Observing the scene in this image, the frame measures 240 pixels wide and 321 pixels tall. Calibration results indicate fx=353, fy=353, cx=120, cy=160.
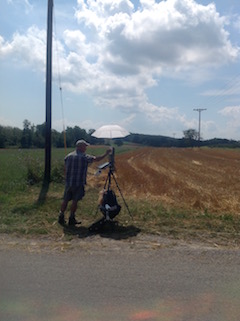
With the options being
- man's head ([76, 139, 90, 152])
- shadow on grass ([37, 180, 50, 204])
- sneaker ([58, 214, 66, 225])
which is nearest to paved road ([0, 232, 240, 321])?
sneaker ([58, 214, 66, 225])

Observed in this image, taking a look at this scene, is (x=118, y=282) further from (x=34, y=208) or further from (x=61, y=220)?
(x=34, y=208)

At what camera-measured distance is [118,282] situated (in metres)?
4.28

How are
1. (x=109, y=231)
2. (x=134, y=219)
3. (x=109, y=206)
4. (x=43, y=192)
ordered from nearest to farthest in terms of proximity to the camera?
1. (x=109, y=231)
2. (x=109, y=206)
3. (x=134, y=219)
4. (x=43, y=192)

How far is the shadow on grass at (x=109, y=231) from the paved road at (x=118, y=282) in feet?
1.48

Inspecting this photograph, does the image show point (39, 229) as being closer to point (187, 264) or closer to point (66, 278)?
point (66, 278)

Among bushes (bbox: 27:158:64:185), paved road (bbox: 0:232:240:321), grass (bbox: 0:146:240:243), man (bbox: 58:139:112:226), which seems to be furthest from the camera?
bushes (bbox: 27:158:64:185)

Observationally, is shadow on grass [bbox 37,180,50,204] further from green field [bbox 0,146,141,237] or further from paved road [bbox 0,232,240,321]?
paved road [bbox 0,232,240,321]

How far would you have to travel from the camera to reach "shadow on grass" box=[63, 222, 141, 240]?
6453 mm

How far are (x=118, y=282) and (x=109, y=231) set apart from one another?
8.02 feet

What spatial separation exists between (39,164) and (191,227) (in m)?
9.60

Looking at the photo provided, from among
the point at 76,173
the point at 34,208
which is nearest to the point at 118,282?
the point at 76,173

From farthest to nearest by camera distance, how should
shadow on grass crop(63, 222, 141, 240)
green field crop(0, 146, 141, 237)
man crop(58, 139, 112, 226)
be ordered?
man crop(58, 139, 112, 226)
green field crop(0, 146, 141, 237)
shadow on grass crop(63, 222, 141, 240)

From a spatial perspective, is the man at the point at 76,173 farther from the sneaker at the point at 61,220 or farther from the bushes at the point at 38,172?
the bushes at the point at 38,172

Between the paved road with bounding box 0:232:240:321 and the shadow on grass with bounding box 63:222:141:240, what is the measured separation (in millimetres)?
450
